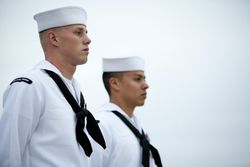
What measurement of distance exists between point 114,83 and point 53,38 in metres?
1.75

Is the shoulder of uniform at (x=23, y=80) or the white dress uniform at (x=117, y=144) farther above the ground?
the shoulder of uniform at (x=23, y=80)

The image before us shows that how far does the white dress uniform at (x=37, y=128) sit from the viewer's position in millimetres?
2617

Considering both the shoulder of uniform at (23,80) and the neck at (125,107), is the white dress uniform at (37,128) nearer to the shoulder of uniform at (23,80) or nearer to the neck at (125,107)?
the shoulder of uniform at (23,80)

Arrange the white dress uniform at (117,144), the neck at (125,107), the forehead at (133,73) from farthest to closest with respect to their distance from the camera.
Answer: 1. the forehead at (133,73)
2. the neck at (125,107)
3. the white dress uniform at (117,144)

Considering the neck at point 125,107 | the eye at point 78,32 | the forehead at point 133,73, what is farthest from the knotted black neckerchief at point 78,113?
the forehead at point 133,73

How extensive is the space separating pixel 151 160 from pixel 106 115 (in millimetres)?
679

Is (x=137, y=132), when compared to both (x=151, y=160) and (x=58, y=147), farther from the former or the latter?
(x=58, y=147)

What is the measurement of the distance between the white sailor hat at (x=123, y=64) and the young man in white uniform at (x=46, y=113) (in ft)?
6.00

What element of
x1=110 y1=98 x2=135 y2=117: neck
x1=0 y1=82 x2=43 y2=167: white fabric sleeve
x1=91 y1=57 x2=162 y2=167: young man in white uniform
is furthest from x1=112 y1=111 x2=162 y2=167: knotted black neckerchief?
x1=0 y1=82 x2=43 y2=167: white fabric sleeve

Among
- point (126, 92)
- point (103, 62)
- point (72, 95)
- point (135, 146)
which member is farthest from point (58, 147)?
point (103, 62)

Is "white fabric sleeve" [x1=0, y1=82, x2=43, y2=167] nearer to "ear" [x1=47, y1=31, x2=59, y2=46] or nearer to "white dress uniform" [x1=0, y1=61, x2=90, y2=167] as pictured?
"white dress uniform" [x1=0, y1=61, x2=90, y2=167]

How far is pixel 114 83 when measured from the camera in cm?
483

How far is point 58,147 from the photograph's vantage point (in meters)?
2.78

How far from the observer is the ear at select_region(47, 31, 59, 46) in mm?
3132
